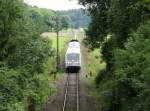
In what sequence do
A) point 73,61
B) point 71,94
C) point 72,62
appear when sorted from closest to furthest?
point 71,94, point 72,62, point 73,61

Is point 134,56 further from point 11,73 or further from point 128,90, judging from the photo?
point 11,73

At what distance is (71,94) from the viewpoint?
52.8 m

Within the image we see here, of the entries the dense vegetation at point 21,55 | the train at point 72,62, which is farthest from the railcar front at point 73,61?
the dense vegetation at point 21,55

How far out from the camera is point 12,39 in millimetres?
33750

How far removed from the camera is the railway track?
45331 millimetres

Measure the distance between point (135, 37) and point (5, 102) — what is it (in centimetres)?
1058

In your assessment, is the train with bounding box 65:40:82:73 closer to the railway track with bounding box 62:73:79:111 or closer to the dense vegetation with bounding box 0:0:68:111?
the railway track with bounding box 62:73:79:111

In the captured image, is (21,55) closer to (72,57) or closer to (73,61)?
(73,61)

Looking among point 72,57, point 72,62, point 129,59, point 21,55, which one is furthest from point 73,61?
point 129,59

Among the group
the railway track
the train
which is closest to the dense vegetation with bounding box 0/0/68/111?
the railway track

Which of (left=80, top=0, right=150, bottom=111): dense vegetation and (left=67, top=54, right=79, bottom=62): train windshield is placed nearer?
(left=80, top=0, right=150, bottom=111): dense vegetation

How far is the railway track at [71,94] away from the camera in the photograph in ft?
149

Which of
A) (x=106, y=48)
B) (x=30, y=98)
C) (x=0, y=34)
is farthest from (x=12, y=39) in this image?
(x=106, y=48)

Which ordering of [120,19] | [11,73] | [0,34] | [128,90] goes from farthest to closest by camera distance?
[120,19] < [0,34] < [128,90] < [11,73]
